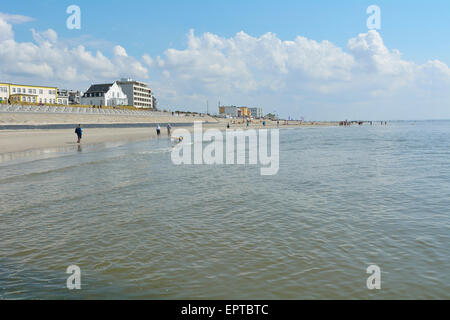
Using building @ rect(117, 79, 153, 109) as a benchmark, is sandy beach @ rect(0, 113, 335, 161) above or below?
below

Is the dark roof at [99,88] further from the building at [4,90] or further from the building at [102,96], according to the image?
the building at [4,90]

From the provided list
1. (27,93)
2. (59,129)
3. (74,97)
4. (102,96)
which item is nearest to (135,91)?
(102,96)

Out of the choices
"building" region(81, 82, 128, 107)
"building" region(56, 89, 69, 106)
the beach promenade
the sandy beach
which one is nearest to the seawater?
the sandy beach

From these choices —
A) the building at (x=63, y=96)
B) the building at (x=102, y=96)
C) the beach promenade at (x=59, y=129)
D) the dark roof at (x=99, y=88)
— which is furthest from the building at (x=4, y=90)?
the dark roof at (x=99, y=88)

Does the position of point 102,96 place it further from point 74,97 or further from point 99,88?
point 74,97

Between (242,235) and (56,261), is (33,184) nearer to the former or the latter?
(56,261)

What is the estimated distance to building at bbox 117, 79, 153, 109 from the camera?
507ft

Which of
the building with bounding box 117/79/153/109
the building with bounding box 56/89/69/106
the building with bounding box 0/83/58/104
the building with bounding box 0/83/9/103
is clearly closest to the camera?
the building with bounding box 0/83/58/104

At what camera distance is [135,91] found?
157 metres

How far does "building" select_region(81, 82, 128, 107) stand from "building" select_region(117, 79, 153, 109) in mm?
11943

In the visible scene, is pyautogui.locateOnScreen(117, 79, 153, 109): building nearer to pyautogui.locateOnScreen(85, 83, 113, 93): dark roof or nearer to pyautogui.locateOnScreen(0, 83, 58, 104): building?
pyautogui.locateOnScreen(85, 83, 113, 93): dark roof

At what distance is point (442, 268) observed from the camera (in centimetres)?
586

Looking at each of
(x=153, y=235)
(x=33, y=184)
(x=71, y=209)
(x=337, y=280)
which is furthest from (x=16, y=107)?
(x=337, y=280)

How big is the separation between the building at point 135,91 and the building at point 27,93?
48.4 metres
